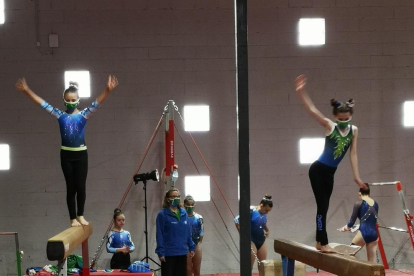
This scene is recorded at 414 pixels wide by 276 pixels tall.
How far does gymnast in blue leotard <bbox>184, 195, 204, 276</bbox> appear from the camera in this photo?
921 cm

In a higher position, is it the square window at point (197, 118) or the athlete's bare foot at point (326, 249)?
the square window at point (197, 118)

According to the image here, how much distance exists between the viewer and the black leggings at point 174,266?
7.74 metres

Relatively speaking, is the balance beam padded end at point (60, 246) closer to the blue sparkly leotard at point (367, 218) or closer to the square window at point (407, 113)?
the blue sparkly leotard at point (367, 218)

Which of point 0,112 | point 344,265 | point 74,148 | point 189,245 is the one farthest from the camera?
point 0,112

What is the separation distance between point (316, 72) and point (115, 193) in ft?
12.4

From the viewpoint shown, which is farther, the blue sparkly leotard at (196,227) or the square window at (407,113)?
the square window at (407,113)

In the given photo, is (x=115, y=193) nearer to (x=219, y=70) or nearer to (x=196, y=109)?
(x=196, y=109)

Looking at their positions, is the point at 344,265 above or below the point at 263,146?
below

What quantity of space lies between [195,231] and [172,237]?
64.6 inches

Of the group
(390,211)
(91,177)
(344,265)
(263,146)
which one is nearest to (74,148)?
(344,265)

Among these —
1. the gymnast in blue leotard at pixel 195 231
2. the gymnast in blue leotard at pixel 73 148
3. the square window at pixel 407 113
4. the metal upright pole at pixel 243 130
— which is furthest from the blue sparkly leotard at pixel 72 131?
the square window at pixel 407 113

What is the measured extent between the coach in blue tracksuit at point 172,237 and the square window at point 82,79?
9.51ft

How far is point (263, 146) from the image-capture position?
33.4 ft

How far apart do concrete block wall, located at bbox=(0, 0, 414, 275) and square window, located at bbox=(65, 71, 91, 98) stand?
0.34ft
